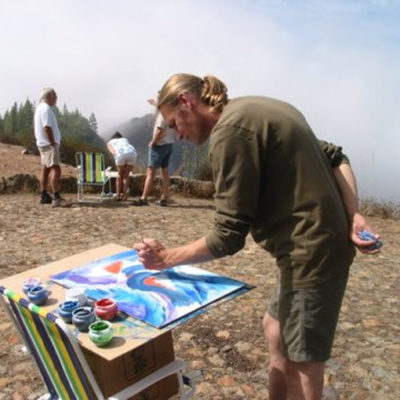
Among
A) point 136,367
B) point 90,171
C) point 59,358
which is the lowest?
point 90,171

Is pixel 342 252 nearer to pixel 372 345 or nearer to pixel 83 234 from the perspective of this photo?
pixel 372 345

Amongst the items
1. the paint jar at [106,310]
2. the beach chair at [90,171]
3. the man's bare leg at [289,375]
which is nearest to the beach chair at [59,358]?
the paint jar at [106,310]

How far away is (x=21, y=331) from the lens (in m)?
2.42

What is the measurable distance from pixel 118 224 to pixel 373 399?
15.9ft

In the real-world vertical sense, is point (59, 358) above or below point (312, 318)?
below

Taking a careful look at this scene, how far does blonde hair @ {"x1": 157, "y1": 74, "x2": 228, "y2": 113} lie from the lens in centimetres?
201

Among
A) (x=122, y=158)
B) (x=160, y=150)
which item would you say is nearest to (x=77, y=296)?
(x=160, y=150)

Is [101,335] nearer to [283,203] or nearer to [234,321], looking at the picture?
[283,203]

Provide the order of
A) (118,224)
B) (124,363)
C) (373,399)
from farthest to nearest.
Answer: (118,224), (373,399), (124,363)

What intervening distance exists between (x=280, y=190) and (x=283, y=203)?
5cm

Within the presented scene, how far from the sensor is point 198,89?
6.67ft

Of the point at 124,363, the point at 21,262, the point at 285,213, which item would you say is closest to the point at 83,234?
the point at 21,262

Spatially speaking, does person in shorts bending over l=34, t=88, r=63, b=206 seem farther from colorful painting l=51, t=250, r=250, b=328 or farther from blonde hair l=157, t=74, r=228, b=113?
blonde hair l=157, t=74, r=228, b=113

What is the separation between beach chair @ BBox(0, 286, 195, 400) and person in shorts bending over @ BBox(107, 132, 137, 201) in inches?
245
